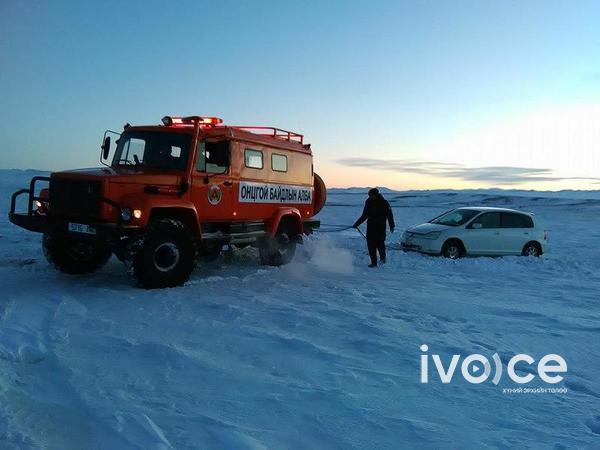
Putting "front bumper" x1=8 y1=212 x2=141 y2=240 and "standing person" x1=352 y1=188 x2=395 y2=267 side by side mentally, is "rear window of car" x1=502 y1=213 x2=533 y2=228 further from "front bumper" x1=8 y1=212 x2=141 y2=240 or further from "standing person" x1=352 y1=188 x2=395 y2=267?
"front bumper" x1=8 y1=212 x2=141 y2=240

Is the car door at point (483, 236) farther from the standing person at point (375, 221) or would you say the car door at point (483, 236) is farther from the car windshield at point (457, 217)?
the standing person at point (375, 221)

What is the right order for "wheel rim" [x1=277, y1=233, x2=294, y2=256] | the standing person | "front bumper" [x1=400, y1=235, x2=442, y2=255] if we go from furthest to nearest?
"front bumper" [x1=400, y1=235, x2=442, y2=255] → the standing person → "wheel rim" [x1=277, y1=233, x2=294, y2=256]

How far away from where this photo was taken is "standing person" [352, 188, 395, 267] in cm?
1096

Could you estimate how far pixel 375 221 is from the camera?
11.0m

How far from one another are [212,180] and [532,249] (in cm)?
912

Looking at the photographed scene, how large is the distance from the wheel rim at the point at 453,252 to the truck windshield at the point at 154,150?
7361mm

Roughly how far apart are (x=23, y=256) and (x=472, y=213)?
1085 cm

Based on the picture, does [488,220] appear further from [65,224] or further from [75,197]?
[65,224]

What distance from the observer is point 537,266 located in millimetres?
11484

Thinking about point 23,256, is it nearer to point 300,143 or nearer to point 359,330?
point 300,143

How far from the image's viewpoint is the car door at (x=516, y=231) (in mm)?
12930

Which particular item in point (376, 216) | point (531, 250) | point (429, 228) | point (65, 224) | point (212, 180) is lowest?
point (531, 250)

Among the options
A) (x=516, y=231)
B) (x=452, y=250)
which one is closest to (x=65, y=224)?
(x=452, y=250)

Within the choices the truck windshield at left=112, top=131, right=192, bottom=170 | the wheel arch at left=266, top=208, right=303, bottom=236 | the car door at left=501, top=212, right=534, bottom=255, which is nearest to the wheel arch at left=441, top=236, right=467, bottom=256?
the car door at left=501, top=212, right=534, bottom=255
